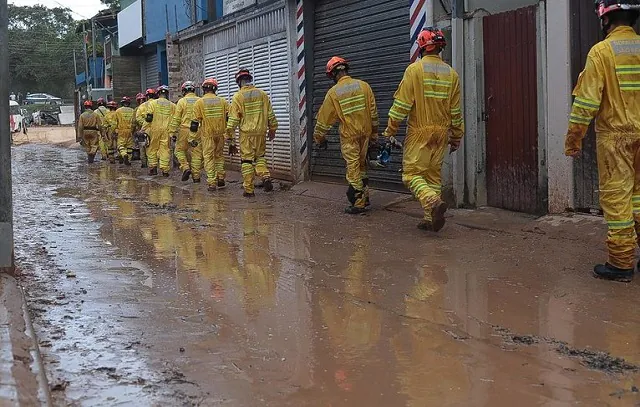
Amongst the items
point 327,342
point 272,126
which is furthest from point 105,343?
point 272,126

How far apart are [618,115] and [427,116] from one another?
2.66m

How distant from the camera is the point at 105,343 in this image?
14.9ft

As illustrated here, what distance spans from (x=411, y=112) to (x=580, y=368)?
15.1ft

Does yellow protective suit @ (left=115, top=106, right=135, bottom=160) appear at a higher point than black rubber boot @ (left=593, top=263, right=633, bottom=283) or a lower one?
higher

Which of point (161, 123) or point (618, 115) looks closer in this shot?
point (618, 115)

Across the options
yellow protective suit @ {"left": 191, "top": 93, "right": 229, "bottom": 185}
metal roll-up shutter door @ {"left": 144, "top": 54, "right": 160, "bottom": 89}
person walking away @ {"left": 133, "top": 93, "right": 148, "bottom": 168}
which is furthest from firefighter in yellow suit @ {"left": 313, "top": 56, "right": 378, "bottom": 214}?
metal roll-up shutter door @ {"left": 144, "top": 54, "right": 160, "bottom": 89}

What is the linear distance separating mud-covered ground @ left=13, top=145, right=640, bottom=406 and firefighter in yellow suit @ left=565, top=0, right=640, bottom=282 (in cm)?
37

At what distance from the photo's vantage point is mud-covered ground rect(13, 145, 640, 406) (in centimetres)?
381

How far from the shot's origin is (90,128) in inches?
905

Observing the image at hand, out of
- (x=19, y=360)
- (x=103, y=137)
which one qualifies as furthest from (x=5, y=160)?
(x=103, y=137)

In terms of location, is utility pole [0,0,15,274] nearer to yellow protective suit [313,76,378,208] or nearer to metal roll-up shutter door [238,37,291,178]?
yellow protective suit [313,76,378,208]

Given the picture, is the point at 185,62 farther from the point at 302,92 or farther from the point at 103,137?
the point at 302,92

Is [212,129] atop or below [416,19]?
below

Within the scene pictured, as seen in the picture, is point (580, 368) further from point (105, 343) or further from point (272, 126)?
point (272, 126)
